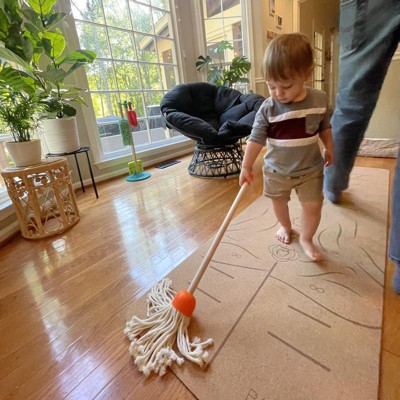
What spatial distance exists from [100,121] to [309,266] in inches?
86.8

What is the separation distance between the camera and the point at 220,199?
1.61 metres

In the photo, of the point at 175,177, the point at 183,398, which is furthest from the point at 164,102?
the point at 183,398

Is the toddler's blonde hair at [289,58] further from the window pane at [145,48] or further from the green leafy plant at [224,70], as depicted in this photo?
the green leafy plant at [224,70]

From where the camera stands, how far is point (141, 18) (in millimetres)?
2541

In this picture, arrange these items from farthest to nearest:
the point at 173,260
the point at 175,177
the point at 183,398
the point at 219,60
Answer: the point at 219,60
the point at 175,177
the point at 173,260
the point at 183,398

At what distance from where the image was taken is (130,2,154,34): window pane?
2.47 m

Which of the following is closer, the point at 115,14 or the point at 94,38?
the point at 94,38

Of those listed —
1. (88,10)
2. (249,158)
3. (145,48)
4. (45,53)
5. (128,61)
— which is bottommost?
(249,158)

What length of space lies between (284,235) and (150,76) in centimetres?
241

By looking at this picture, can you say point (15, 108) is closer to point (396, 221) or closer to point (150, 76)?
point (396, 221)

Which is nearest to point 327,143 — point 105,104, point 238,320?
point 238,320

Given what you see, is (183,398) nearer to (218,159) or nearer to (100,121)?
(218,159)

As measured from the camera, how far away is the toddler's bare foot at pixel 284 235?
3.45ft

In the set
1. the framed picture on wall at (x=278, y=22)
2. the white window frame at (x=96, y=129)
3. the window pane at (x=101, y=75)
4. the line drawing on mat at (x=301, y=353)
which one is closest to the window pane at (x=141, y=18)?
the white window frame at (x=96, y=129)
